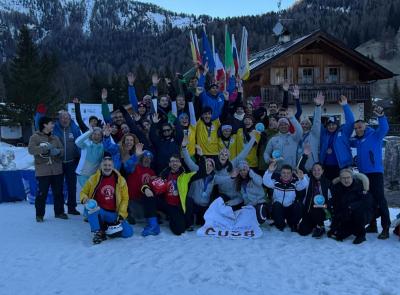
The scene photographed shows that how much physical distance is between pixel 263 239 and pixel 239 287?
1724 mm

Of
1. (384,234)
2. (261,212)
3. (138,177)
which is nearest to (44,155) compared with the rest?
(138,177)

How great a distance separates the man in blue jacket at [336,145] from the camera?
6.74 metres

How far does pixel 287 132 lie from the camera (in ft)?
23.6

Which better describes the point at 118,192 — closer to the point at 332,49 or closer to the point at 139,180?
the point at 139,180

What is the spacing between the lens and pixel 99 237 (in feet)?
20.1

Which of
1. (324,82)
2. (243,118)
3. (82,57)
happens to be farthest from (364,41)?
(243,118)

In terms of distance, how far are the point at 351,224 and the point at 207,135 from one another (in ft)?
9.07

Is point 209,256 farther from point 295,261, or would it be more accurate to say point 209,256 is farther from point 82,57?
point 82,57

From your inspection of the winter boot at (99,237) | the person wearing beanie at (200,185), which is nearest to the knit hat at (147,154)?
the person wearing beanie at (200,185)

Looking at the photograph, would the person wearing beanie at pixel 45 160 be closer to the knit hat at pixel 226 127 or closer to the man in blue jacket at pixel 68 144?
the man in blue jacket at pixel 68 144

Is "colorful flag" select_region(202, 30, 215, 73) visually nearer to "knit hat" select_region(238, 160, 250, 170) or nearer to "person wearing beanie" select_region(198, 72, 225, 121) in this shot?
"person wearing beanie" select_region(198, 72, 225, 121)

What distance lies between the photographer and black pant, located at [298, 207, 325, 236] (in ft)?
21.0

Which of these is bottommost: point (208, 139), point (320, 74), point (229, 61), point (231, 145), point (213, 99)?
point (231, 145)

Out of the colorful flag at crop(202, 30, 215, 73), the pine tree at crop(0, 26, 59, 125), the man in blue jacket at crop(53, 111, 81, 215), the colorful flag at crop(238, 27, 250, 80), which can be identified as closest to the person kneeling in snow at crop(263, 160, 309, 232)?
the man in blue jacket at crop(53, 111, 81, 215)
